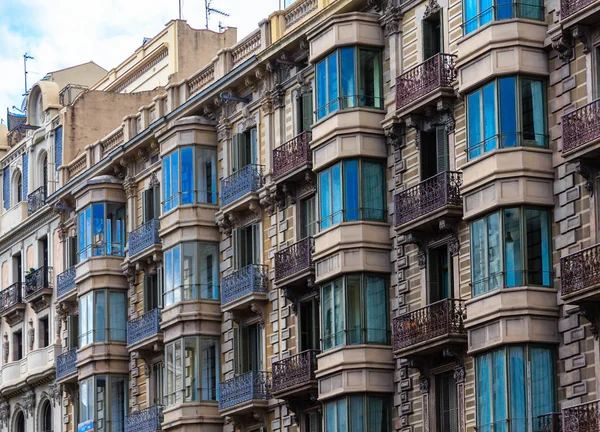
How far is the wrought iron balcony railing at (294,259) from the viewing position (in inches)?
2034

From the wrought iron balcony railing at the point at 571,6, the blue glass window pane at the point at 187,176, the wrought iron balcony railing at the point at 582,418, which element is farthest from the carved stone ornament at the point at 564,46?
the blue glass window pane at the point at 187,176

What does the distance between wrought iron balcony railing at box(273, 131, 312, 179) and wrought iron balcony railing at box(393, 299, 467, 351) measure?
7056 millimetres

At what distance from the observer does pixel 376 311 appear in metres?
48.4

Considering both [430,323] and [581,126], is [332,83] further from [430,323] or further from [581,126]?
[581,126]

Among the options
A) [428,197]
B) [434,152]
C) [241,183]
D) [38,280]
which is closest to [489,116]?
[428,197]

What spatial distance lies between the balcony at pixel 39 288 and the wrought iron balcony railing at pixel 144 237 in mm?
8419

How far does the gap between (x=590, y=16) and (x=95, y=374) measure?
2829cm

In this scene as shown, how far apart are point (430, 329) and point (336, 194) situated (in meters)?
5.73

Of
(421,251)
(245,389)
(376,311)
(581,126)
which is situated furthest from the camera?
(245,389)

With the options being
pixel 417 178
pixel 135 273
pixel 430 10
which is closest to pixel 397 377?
pixel 417 178

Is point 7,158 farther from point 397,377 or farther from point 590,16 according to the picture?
point 590,16

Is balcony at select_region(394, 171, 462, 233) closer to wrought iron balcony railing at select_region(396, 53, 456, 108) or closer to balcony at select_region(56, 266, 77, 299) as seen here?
wrought iron balcony railing at select_region(396, 53, 456, 108)

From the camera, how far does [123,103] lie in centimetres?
7244

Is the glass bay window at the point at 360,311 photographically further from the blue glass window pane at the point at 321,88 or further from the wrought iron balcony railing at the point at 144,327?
the wrought iron balcony railing at the point at 144,327
